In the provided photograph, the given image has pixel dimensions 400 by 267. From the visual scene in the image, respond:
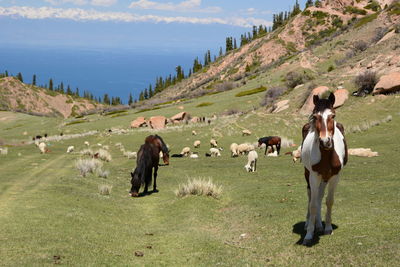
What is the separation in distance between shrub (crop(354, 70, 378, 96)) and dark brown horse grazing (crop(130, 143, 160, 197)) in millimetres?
29459

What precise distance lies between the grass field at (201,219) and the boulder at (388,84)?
15050mm

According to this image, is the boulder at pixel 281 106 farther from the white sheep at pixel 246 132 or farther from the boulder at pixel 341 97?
the white sheep at pixel 246 132

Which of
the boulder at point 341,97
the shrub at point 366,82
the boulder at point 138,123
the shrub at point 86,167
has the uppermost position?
the shrub at point 366,82

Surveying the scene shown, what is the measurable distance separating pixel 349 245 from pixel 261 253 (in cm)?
206

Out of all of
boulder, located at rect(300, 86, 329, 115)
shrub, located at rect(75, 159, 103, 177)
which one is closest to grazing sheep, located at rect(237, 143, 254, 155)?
shrub, located at rect(75, 159, 103, 177)

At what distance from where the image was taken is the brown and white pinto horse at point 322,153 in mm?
8844

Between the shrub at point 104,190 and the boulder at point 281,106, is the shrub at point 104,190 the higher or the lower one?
the lower one

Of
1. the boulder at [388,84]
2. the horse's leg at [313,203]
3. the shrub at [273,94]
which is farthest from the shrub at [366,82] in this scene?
the horse's leg at [313,203]

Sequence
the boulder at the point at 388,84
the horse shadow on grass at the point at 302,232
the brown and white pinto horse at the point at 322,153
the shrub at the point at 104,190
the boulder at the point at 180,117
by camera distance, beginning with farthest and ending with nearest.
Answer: the boulder at the point at 180,117
the boulder at the point at 388,84
the shrub at the point at 104,190
the horse shadow on grass at the point at 302,232
the brown and white pinto horse at the point at 322,153

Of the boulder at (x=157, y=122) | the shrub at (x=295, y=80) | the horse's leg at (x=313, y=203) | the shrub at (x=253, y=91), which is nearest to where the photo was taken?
the horse's leg at (x=313, y=203)

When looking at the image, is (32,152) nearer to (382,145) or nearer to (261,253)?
(382,145)

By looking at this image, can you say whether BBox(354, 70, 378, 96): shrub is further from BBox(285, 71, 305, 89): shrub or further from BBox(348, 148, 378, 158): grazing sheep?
BBox(348, 148, 378, 158): grazing sheep

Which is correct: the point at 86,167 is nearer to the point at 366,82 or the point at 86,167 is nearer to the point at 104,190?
the point at 104,190

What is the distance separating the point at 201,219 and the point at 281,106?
38.6m
